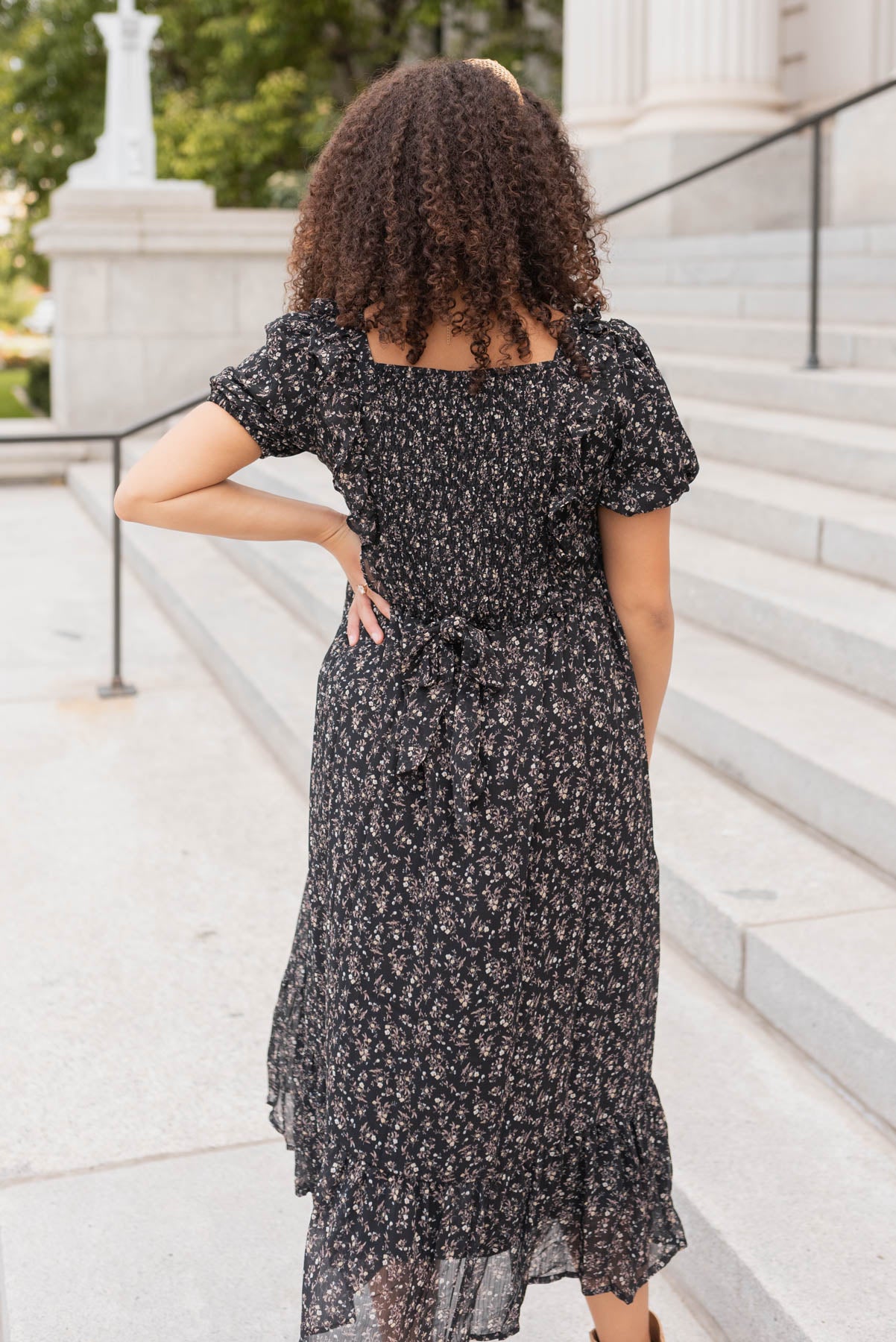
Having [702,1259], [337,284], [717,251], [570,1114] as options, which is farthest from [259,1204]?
[717,251]

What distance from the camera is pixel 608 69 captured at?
12648mm

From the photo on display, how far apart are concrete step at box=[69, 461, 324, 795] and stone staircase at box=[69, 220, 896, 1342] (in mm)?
20

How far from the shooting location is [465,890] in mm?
2064

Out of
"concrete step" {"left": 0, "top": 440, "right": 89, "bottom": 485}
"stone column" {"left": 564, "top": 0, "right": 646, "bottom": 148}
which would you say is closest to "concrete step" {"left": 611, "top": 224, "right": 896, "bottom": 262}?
"stone column" {"left": 564, "top": 0, "right": 646, "bottom": 148}

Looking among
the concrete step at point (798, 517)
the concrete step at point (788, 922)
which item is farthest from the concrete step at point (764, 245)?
the concrete step at point (788, 922)

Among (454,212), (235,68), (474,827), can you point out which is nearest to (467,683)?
(474,827)

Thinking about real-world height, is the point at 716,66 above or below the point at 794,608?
above

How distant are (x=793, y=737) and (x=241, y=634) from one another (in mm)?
3498

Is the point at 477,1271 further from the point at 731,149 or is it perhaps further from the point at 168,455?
the point at 731,149

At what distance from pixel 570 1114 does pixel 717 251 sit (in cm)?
845

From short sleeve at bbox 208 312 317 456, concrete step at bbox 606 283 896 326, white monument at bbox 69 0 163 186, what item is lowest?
short sleeve at bbox 208 312 317 456

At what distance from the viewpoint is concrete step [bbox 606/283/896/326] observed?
7648mm

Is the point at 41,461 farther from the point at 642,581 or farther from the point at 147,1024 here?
the point at 642,581

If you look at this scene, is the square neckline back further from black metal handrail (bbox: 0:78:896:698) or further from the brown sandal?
black metal handrail (bbox: 0:78:896:698)
